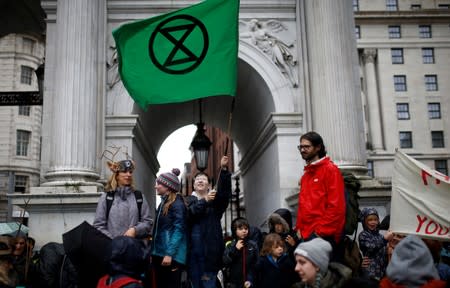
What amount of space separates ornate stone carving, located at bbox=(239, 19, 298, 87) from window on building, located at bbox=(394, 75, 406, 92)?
162 feet

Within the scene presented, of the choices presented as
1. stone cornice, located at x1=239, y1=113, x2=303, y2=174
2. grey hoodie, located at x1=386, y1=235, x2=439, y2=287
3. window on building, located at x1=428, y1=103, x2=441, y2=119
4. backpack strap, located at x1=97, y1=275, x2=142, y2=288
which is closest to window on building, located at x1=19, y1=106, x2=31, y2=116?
stone cornice, located at x1=239, y1=113, x2=303, y2=174

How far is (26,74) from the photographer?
4909 cm

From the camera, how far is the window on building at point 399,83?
5953 centimetres

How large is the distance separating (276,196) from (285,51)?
3.87 m

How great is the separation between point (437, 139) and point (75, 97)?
5471 cm

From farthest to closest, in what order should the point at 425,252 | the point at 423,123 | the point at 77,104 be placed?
the point at 423,123 → the point at 77,104 → the point at 425,252

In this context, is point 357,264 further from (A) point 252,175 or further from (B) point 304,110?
(A) point 252,175

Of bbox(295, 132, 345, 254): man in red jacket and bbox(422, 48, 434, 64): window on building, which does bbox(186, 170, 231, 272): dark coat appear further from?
bbox(422, 48, 434, 64): window on building

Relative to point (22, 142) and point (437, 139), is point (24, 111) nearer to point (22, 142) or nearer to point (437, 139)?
point (22, 142)

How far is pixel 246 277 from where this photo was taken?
24.6 feet

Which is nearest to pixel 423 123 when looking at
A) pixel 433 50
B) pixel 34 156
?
pixel 433 50

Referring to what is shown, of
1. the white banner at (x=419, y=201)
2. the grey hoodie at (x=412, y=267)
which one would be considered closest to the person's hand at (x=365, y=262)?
the white banner at (x=419, y=201)

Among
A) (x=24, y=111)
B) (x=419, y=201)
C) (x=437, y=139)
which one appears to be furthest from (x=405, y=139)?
(x=419, y=201)

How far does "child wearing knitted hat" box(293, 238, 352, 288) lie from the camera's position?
4434mm
